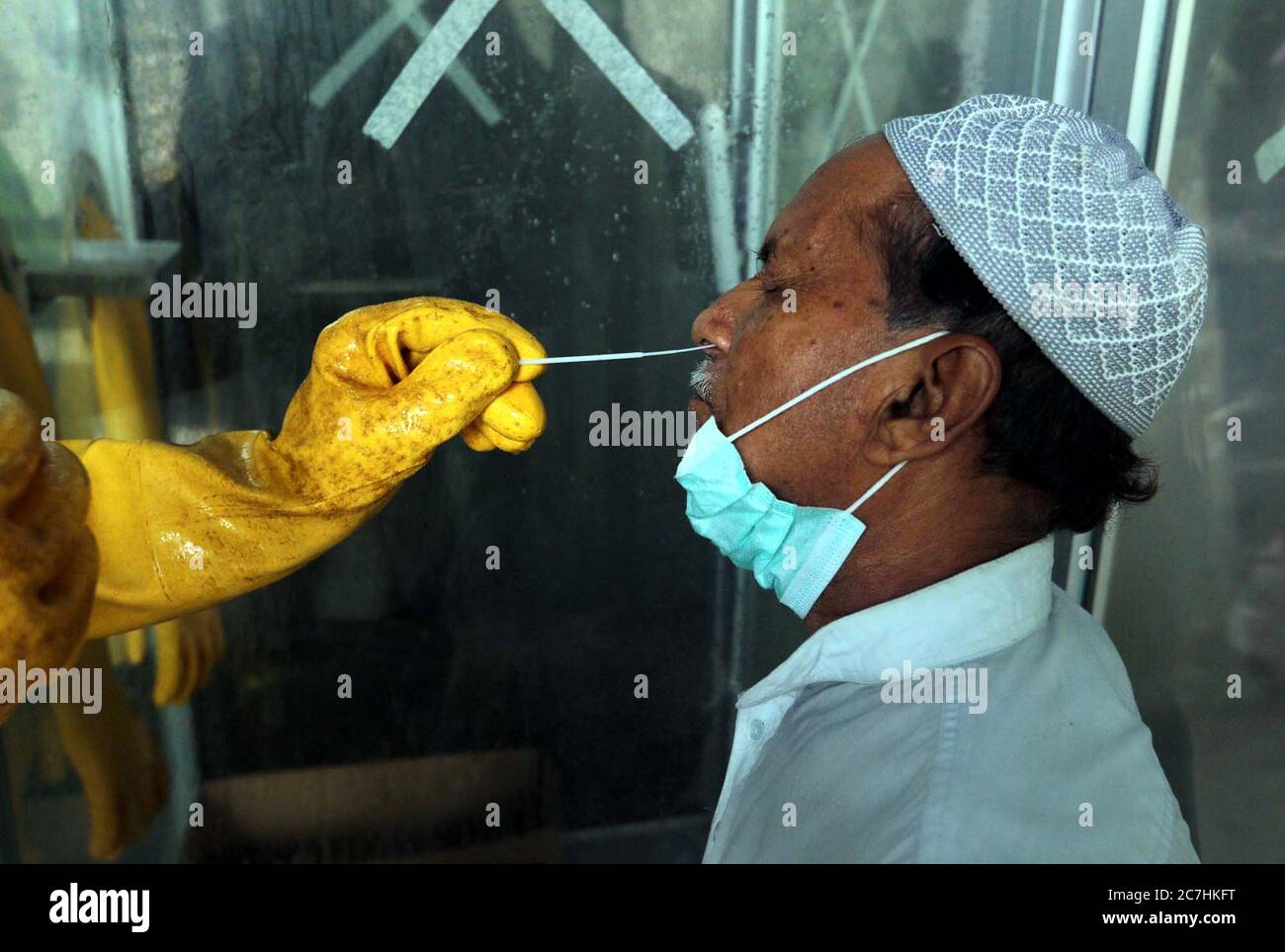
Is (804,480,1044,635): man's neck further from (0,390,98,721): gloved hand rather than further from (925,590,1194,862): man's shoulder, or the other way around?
(0,390,98,721): gloved hand

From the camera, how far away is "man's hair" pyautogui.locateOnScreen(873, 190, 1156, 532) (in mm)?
947

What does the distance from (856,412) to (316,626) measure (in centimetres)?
96

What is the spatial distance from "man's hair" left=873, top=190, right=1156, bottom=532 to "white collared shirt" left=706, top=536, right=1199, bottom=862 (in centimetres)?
9

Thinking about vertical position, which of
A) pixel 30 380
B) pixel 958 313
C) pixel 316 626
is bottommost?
pixel 316 626

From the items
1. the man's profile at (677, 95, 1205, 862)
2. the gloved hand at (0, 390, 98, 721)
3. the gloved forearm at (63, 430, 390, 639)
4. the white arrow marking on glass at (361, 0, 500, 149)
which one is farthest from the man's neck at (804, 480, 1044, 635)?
the white arrow marking on glass at (361, 0, 500, 149)

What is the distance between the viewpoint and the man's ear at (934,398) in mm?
949

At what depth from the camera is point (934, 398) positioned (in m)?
0.97

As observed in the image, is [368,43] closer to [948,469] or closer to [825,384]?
[825,384]

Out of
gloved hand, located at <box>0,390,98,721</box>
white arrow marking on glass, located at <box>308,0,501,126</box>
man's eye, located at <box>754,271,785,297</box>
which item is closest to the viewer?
gloved hand, located at <box>0,390,98,721</box>

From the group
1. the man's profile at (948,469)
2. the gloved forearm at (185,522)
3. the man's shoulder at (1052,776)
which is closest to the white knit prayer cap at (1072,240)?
the man's profile at (948,469)

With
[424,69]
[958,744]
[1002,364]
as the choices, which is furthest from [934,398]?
[424,69]
